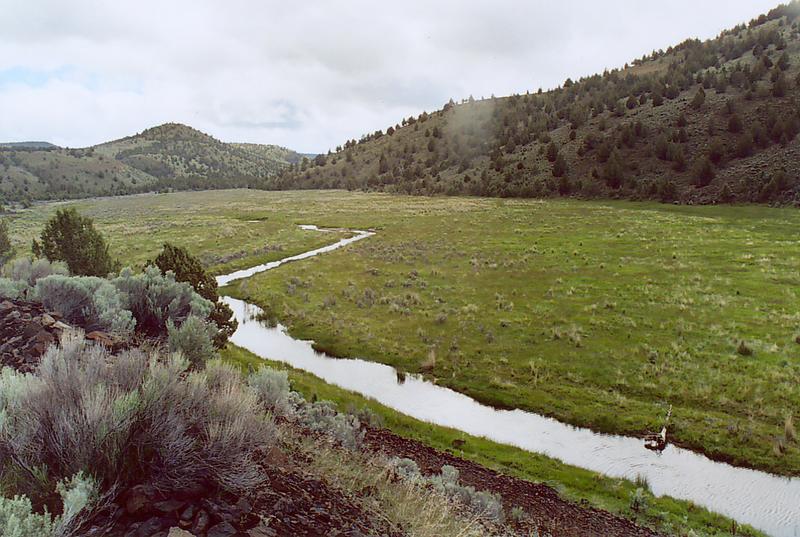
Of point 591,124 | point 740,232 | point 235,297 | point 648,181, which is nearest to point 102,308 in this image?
point 235,297

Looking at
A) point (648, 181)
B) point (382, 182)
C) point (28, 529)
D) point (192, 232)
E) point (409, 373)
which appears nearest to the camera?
point (28, 529)

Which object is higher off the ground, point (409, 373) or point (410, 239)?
point (410, 239)

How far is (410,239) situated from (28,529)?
152 feet

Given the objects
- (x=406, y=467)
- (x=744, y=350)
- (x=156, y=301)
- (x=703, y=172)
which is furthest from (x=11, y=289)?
(x=703, y=172)

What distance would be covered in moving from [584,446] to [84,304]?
15.6 metres

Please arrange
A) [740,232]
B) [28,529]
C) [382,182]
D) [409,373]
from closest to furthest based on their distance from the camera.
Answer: [28,529] < [409,373] < [740,232] < [382,182]

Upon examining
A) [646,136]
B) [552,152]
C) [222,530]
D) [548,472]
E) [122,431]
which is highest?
[646,136]

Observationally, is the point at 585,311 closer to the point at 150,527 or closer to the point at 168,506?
the point at 168,506

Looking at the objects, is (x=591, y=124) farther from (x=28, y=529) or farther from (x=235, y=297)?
(x=28, y=529)

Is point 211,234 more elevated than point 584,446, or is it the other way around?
point 211,234

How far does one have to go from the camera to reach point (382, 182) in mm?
126438

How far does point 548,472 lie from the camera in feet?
42.7

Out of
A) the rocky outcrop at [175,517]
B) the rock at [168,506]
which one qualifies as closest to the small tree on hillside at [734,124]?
the rocky outcrop at [175,517]

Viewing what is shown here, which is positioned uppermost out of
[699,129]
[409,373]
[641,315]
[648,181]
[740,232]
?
[699,129]
